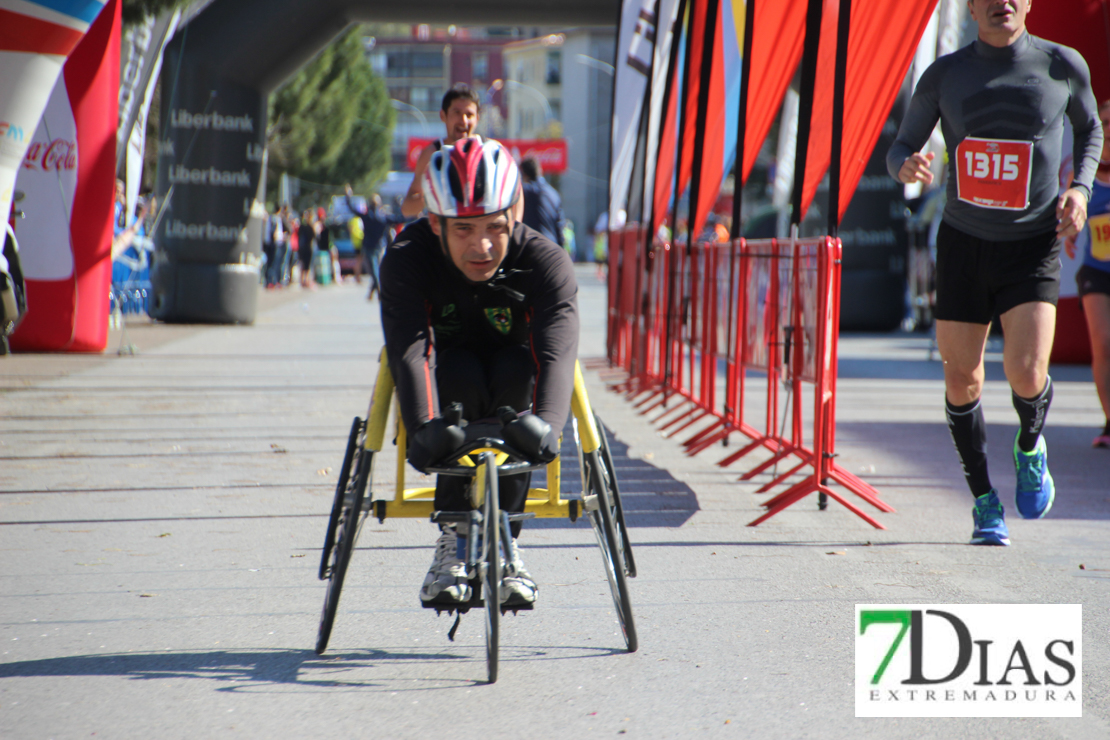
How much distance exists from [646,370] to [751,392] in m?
1.06

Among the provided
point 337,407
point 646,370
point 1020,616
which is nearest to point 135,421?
point 337,407

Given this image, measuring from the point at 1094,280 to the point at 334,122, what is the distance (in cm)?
4312

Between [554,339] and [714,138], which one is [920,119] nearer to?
[554,339]

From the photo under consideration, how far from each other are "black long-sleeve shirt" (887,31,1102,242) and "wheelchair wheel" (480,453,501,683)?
2.51m

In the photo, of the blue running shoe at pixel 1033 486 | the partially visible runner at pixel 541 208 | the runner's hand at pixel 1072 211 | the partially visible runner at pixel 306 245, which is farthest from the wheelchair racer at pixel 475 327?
the partially visible runner at pixel 306 245

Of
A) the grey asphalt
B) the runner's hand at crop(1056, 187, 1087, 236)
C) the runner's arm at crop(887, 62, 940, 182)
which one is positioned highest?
the runner's arm at crop(887, 62, 940, 182)

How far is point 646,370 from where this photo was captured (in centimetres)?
1080

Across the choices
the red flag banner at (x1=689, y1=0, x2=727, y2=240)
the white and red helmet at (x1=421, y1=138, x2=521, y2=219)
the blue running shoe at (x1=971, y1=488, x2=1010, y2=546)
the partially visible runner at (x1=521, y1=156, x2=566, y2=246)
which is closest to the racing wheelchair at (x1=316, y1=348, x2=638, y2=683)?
the white and red helmet at (x1=421, y1=138, x2=521, y2=219)

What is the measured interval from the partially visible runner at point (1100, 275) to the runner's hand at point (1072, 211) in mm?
2509

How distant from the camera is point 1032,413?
5117 millimetres

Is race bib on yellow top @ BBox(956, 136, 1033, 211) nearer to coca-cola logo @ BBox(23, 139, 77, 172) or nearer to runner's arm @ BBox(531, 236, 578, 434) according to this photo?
runner's arm @ BBox(531, 236, 578, 434)

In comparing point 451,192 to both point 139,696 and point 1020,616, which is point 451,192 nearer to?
point 139,696

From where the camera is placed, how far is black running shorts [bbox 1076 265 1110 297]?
23.9ft

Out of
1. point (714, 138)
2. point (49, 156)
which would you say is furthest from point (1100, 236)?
point (49, 156)
